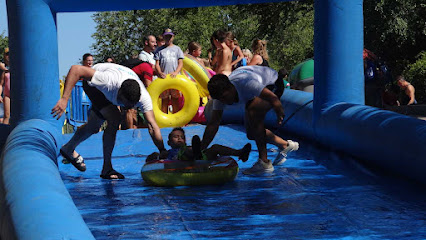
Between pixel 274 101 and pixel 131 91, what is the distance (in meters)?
1.20

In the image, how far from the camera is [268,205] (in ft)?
15.9

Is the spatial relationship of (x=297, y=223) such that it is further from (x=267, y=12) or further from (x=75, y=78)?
(x=267, y=12)

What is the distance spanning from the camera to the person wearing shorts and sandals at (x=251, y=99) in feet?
19.4

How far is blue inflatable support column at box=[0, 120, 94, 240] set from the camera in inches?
113

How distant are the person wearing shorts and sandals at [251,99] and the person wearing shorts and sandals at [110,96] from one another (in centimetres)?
55

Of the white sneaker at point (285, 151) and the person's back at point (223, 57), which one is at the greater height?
the person's back at point (223, 57)

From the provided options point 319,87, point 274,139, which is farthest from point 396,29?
point 274,139

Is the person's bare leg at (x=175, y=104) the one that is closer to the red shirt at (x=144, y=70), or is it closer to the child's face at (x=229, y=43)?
the red shirt at (x=144, y=70)

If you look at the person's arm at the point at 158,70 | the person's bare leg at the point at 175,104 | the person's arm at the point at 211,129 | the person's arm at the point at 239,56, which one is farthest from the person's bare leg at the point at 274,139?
the person's bare leg at the point at 175,104

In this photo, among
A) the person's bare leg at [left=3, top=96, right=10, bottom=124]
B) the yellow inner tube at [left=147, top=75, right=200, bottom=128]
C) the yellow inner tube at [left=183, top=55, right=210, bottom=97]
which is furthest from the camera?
the yellow inner tube at [left=183, top=55, right=210, bottom=97]

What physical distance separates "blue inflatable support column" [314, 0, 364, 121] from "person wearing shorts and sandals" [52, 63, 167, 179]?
2.18 m

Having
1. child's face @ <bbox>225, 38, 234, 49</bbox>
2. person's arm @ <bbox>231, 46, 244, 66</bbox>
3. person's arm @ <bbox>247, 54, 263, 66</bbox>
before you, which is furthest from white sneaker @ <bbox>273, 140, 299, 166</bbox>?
person's arm @ <bbox>231, 46, 244, 66</bbox>

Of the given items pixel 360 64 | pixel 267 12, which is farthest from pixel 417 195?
pixel 267 12

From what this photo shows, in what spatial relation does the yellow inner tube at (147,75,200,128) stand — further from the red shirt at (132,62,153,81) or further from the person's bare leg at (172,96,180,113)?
the person's bare leg at (172,96,180,113)
